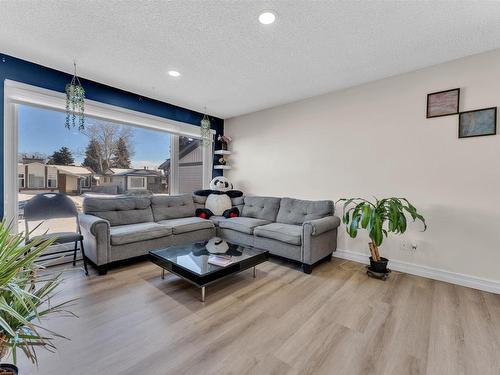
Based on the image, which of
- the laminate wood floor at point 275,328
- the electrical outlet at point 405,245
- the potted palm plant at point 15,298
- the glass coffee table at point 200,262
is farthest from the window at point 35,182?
the electrical outlet at point 405,245

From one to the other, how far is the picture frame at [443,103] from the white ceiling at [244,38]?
1.25 ft

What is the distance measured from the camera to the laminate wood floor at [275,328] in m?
1.44

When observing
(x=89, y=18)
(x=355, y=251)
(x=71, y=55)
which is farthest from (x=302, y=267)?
(x=71, y=55)

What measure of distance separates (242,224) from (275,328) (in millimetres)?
1876

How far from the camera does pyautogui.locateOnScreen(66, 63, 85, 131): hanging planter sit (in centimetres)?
285

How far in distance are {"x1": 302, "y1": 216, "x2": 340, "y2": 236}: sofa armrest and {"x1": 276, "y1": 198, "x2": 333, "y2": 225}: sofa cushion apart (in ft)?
0.64

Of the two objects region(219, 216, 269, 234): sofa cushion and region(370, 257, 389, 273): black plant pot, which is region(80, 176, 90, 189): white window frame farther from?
region(370, 257, 389, 273): black plant pot

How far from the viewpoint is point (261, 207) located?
4102 mm

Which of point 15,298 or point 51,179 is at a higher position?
point 51,179

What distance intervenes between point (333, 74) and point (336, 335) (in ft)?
9.58

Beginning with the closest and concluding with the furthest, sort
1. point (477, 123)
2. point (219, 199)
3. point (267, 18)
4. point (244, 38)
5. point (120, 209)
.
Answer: point (267, 18) < point (244, 38) < point (477, 123) < point (120, 209) < point (219, 199)

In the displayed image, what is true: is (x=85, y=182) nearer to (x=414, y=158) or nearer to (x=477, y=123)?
(x=414, y=158)

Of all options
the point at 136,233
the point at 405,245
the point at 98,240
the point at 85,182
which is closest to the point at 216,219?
the point at 136,233

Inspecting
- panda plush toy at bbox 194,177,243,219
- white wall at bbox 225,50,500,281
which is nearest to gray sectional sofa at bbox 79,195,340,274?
panda plush toy at bbox 194,177,243,219
